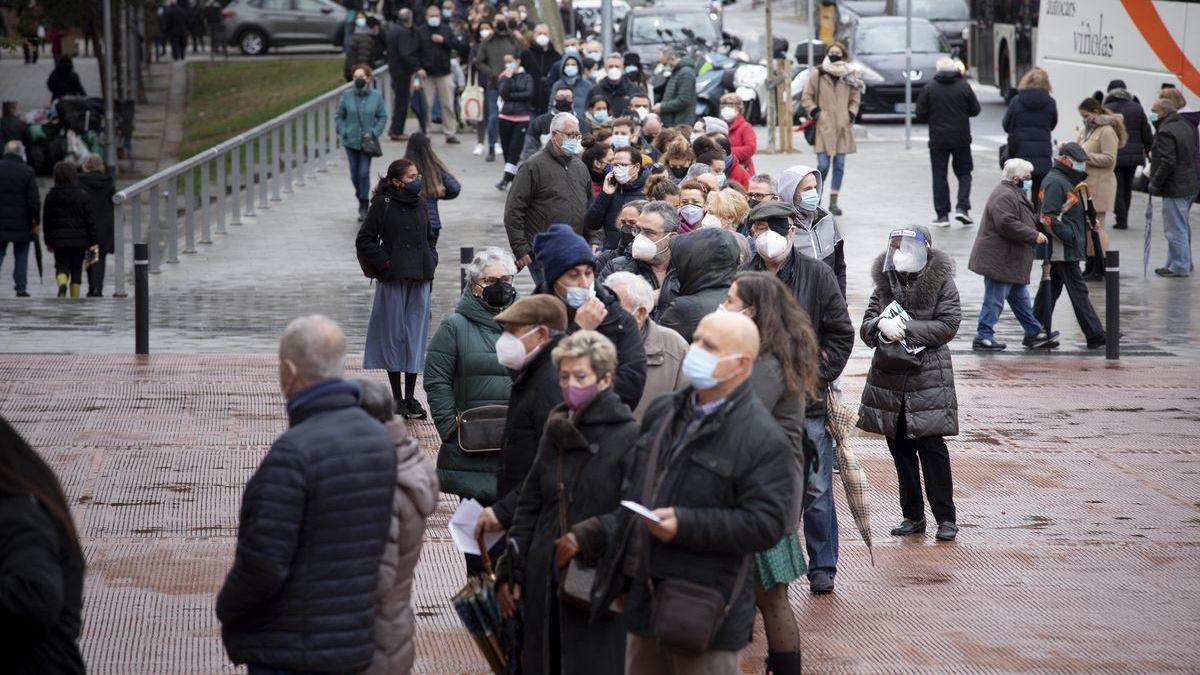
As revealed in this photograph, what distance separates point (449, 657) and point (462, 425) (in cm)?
101

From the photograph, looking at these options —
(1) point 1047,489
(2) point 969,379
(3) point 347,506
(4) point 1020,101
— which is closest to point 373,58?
(4) point 1020,101

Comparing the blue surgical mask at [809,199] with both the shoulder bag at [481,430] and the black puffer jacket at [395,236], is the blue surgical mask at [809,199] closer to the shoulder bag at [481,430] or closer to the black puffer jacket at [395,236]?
the shoulder bag at [481,430]

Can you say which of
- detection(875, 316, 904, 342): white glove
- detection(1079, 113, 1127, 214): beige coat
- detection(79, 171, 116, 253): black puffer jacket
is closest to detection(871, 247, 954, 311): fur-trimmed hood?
detection(875, 316, 904, 342): white glove

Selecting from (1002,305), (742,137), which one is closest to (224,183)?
(742,137)

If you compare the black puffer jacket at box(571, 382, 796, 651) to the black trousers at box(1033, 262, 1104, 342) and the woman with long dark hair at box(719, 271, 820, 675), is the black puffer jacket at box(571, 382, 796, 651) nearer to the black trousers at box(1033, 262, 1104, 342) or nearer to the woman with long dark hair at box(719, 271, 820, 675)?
the woman with long dark hair at box(719, 271, 820, 675)

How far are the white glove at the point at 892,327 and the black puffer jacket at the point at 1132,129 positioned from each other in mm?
12885

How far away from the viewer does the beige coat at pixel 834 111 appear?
70.5 ft

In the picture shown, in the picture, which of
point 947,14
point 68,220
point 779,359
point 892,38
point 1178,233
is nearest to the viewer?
point 779,359

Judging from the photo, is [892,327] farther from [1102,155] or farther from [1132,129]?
[1132,129]

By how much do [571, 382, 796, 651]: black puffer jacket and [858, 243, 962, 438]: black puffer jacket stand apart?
3417mm

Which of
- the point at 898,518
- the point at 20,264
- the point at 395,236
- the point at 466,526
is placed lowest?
the point at 898,518

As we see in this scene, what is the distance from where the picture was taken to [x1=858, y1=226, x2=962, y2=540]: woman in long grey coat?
8500 mm

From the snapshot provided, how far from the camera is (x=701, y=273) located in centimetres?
740

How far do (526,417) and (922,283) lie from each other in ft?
10.3
